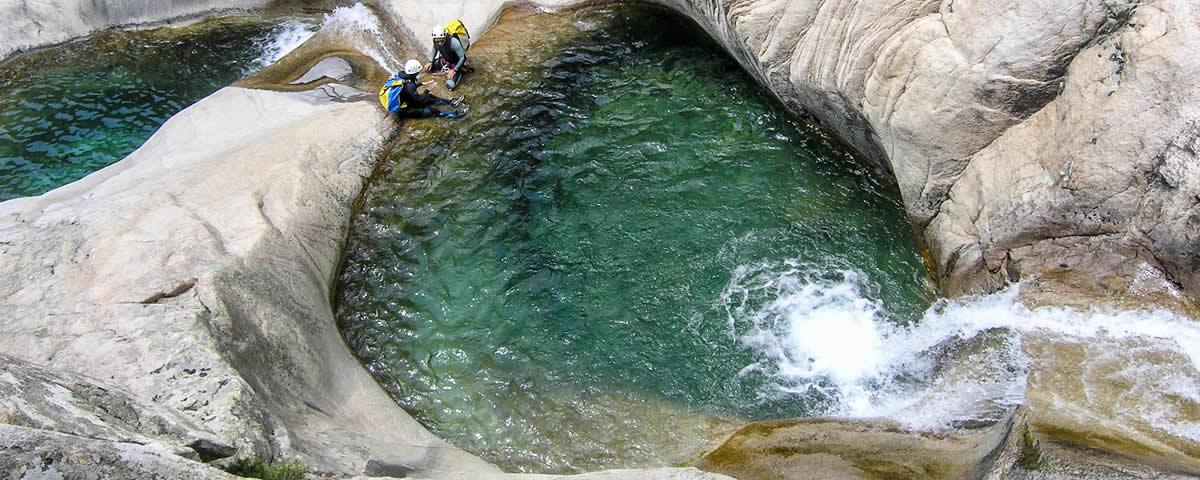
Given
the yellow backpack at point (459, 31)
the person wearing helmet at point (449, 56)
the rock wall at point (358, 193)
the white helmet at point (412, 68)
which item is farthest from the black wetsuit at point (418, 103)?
the rock wall at point (358, 193)

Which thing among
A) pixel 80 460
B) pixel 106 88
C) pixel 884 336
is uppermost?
pixel 80 460

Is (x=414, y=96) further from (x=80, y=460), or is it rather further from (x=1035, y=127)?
(x=80, y=460)

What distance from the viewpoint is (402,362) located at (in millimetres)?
9336

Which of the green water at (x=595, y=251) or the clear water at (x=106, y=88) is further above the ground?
the clear water at (x=106, y=88)

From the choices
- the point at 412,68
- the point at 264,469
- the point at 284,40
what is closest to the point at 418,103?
the point at 412,68

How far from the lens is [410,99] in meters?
12.4

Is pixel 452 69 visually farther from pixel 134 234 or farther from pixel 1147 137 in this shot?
pixel 1147 137

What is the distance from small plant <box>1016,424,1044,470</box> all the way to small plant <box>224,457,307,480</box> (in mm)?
5469

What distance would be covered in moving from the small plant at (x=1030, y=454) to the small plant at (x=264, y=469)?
5469mm

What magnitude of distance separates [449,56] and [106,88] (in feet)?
21.3

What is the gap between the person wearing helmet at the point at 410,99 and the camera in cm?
1234

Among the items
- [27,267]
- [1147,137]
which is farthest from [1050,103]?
[27,267]

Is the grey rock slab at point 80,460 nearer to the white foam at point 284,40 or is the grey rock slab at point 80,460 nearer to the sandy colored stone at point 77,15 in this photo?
the white foam at point 284,40

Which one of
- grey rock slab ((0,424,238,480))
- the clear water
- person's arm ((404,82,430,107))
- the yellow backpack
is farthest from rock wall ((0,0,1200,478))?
the yellow backpack
